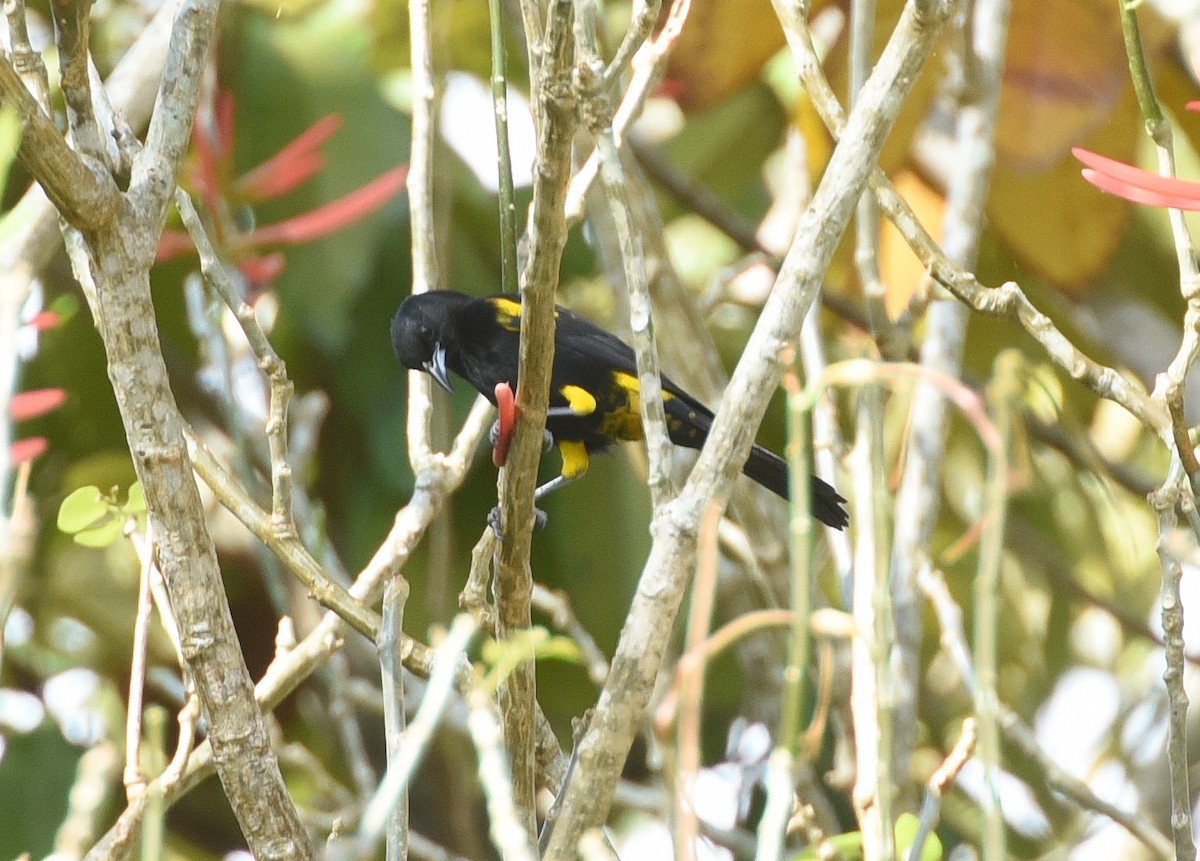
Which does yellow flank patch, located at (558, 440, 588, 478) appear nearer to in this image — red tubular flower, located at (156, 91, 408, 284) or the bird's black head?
the bird's black head

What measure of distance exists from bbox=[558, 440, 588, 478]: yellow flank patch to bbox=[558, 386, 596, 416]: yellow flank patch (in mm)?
181

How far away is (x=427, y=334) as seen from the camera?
151 inches

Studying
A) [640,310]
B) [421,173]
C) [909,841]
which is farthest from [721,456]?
[421,173]

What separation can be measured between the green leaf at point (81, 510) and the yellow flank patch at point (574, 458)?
75.6 inches

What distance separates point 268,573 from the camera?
11.5ft

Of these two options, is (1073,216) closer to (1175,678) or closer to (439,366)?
(439,366)

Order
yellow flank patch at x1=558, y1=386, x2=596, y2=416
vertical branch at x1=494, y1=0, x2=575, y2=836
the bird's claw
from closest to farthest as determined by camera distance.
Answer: vertical branch at x1=494, y1=0, x2=575, y2=836 < the bird's claw < yellow flank patch at x1=558, y1=386, x2=596, y2=416

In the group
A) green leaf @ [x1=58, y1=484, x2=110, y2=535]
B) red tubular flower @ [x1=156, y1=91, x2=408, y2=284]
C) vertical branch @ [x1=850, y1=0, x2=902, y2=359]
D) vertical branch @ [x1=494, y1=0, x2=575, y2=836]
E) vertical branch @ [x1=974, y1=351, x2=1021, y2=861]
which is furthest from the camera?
red tubular flower @ [x1=156, y1=91, x2=408, y2=284]

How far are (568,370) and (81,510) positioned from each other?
1.89 m

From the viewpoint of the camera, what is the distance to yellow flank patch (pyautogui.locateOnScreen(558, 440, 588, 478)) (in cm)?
416

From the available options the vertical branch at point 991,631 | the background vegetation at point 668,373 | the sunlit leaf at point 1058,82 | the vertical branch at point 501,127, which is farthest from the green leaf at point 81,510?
the sunlit leaf at point 1058,82

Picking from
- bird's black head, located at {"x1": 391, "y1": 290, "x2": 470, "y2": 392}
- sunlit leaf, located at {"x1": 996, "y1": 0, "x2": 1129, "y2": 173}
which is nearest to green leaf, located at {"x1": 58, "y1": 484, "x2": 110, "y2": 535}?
bird's black head, located at {"x1": 391, "y1": 290, "x2": 470, "y2": 392}

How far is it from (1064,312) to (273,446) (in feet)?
8.29

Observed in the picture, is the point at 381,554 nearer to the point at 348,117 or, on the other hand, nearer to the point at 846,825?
the point at 348,117
